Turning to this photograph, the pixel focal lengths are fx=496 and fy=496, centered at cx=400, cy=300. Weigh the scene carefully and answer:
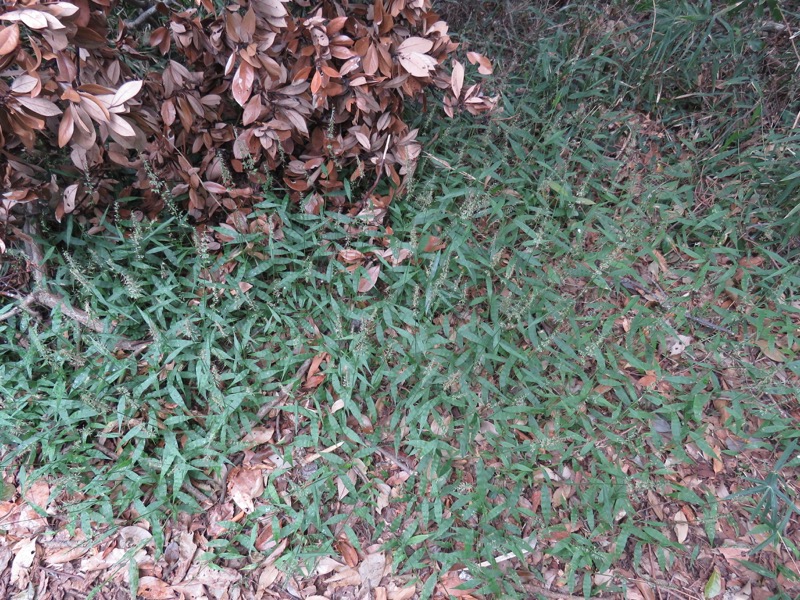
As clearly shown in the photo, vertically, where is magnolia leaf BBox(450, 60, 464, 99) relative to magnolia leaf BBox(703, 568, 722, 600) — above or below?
above

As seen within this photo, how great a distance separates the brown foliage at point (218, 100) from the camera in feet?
4.86

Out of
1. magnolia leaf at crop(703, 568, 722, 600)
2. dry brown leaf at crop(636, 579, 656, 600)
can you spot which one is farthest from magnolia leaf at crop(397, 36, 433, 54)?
magnolia leaf at crop(703, 568, 722, 600)

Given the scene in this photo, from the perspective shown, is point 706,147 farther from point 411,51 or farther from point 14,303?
point 14,303

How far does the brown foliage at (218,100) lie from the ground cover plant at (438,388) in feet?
0.47

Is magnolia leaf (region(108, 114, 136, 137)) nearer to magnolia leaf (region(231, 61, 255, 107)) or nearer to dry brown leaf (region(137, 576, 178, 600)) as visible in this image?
magnolia leaf (region(231, 61, 255, 107))

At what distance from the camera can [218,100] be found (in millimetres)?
1913

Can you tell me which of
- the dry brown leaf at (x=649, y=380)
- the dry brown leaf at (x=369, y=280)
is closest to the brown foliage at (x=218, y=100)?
the dry brown leaf at (x=369, y=280)

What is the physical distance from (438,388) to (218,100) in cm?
142

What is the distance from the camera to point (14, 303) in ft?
6.62

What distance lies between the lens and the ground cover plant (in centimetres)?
175

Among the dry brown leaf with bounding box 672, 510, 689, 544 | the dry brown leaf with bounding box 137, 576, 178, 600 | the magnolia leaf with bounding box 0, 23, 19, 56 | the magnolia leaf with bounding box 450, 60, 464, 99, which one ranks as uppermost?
the magnolia leaf with bounding box 450, 60, 464, 99

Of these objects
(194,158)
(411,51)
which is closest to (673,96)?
(411,51)

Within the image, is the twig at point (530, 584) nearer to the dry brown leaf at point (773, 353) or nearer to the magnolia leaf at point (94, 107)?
the dry brown leaf at point (773, 353)

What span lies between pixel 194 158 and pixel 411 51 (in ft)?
3.34
